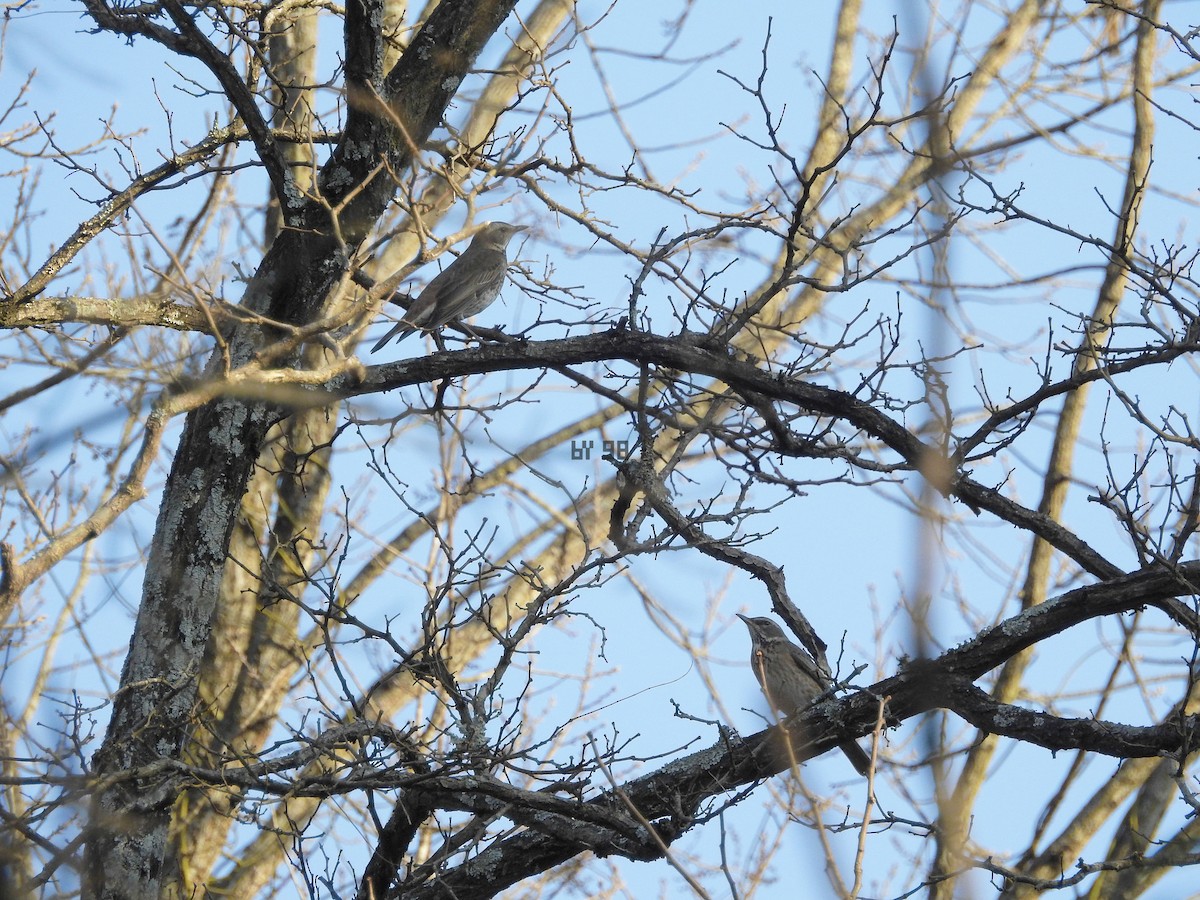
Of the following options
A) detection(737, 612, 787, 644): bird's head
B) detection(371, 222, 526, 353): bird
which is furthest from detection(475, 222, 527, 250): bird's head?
detection(737, 612, 787, 644): bird's head

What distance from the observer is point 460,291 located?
6.65 meters

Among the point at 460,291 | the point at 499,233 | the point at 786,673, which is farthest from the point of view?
the point at 499,233

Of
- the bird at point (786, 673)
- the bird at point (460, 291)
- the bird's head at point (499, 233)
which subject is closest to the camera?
the bird at point (786, 673)

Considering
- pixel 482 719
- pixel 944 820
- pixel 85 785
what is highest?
pixel 482 719

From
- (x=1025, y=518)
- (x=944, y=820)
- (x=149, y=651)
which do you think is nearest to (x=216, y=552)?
(x=149, y=651)

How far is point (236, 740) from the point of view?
10.0 metres

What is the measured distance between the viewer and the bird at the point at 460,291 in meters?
6.53

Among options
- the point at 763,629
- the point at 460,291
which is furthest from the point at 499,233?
the point at 763,629

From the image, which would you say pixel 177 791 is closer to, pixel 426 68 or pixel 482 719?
pixel 482 719

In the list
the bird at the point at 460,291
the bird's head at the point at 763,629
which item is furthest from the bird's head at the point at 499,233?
the bird's head at the point at 763,629

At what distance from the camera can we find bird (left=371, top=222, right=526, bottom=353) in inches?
257

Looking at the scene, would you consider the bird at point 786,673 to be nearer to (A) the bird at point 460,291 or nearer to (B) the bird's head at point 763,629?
(B) the bird's head at point 763,629

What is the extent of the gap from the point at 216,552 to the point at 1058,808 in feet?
19.6

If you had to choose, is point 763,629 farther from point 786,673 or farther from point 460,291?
point 460,291
